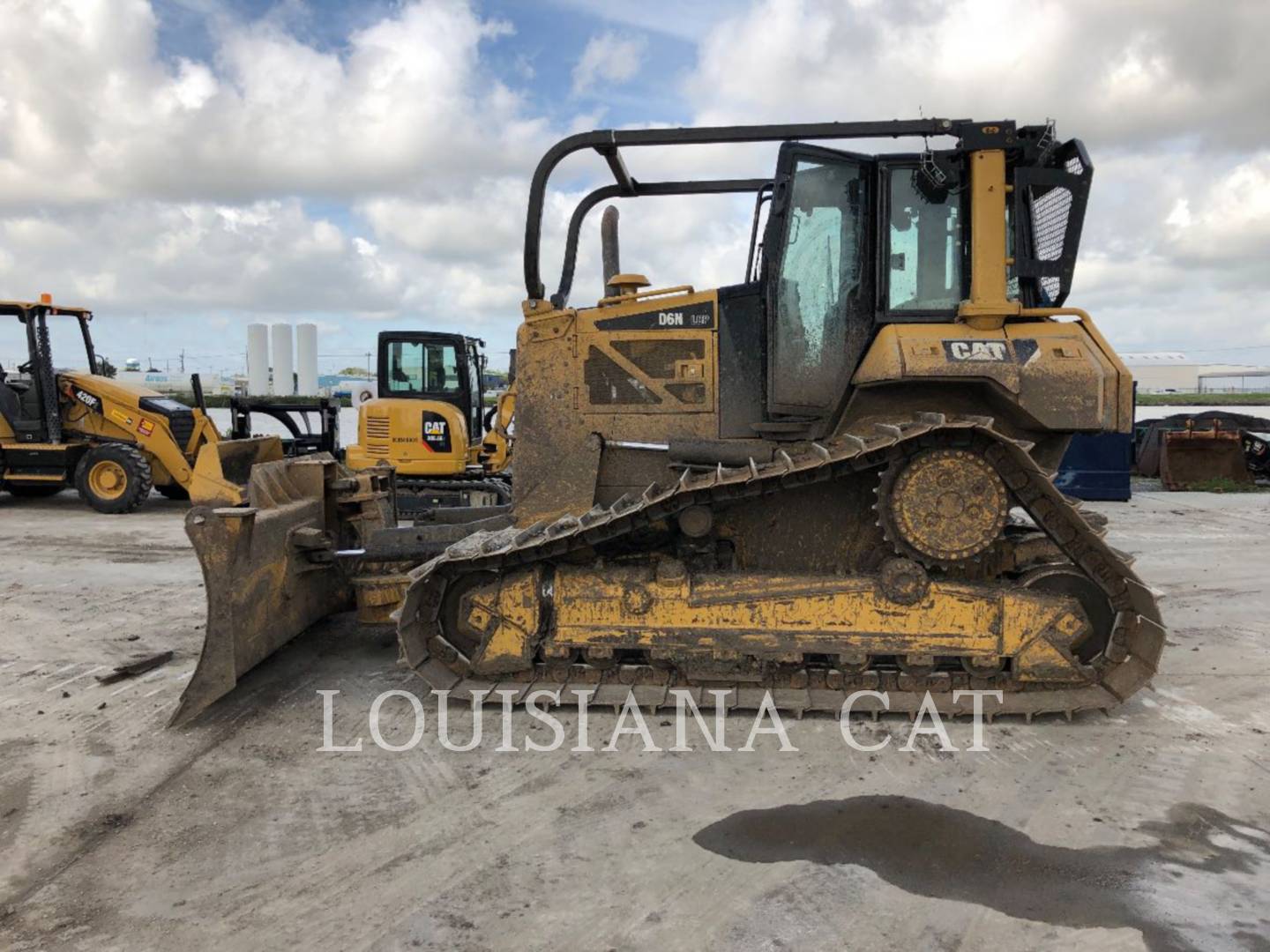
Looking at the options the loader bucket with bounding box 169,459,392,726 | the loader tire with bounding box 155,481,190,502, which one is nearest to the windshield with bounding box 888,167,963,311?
the loader bucket with bounding box 169,459,392,726

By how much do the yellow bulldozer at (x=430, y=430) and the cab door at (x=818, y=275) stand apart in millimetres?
6403

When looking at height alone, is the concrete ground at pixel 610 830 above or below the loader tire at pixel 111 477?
below

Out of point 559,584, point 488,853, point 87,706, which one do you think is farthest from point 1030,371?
point 87,706

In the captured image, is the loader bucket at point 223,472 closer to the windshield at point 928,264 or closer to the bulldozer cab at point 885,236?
the bulldozer cab at point 885,236

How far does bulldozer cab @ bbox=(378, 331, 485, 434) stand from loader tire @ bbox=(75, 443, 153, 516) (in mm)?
3837

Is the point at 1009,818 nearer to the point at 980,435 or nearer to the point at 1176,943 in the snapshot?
the point at 1176,943

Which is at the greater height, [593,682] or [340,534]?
→ [340,534]

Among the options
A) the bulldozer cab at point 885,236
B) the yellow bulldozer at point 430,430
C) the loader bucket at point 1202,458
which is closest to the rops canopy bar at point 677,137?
the bulldozer cab at point 885,236

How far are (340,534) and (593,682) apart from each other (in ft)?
8.16

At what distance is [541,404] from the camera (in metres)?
5.52

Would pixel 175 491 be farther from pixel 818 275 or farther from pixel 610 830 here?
pixel 610 830

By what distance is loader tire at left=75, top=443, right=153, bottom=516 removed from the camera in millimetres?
13578

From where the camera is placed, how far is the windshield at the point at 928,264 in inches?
199

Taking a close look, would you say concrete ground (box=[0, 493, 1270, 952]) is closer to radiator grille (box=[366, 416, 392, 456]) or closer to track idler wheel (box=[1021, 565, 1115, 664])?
track idler wheel (box=[1021, 565, 1115, 664])
